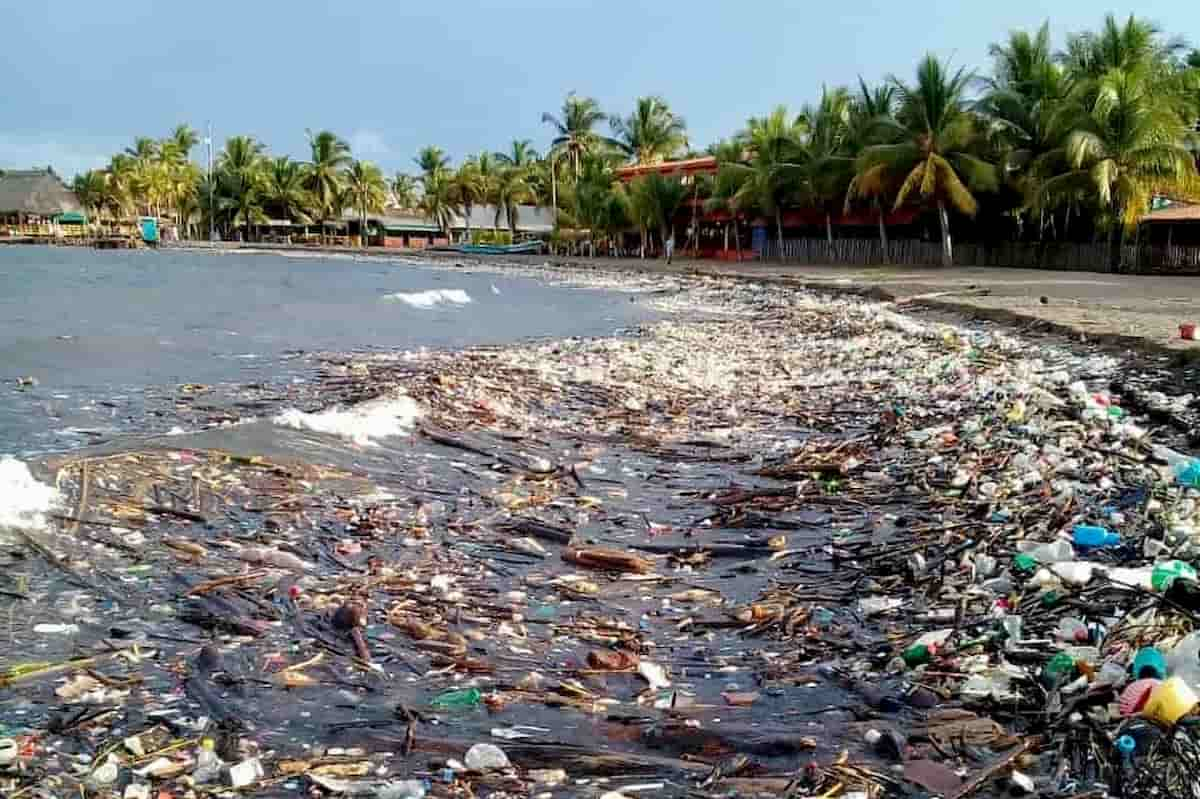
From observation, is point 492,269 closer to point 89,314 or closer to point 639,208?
point 639,208

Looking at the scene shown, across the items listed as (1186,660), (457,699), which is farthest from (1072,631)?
(457,699)

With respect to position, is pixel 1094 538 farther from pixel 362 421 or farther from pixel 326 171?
pixel 326 171

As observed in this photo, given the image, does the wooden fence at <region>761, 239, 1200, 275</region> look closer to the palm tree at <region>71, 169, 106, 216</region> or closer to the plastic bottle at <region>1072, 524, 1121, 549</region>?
the plastic bottle at <region>1072, 524, 1121, 549</region>

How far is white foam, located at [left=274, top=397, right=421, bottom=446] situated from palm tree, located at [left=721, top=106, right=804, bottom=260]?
129ft

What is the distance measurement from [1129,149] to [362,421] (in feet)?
89.7

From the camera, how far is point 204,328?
21625 millimetres

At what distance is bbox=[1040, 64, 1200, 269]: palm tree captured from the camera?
93.4 ft

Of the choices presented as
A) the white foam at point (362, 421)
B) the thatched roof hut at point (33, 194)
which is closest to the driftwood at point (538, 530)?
the white foam at point (362, 421)

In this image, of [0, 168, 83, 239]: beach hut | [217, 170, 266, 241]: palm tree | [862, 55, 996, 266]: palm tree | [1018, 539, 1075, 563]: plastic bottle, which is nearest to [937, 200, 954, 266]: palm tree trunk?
[862, 55, 996, 266]: palm tree

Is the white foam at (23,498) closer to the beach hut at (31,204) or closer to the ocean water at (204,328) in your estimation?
the ocean water at (204,328)

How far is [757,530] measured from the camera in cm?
647

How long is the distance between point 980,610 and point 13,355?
15608 millimetres

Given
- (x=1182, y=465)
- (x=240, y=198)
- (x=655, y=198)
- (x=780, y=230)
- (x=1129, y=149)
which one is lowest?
(x=1182, y=465)

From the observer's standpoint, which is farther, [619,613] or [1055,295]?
[1055,295]
